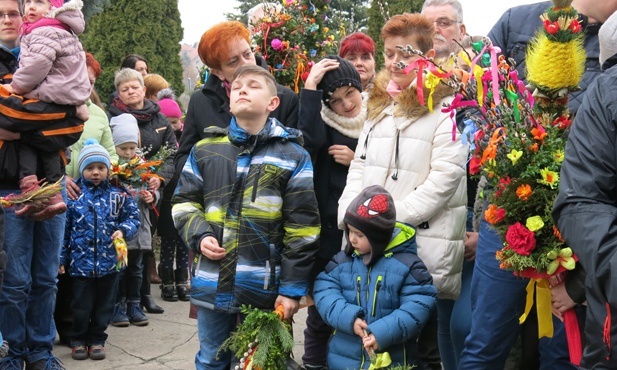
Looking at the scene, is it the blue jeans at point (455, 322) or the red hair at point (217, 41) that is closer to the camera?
the blue jeans at point (455, 322)

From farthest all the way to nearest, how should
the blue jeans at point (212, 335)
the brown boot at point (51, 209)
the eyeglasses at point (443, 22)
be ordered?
the eyeglasses at point (443, 22)
the brown boot at point (51, 209)
the blue jeans at point (212, 335)

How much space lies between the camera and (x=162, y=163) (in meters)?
7.83

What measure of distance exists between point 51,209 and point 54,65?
888 millimetres

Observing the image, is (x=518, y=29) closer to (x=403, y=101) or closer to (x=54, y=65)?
(x=403, y=101)

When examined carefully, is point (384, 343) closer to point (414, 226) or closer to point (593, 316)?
point (414, 226)

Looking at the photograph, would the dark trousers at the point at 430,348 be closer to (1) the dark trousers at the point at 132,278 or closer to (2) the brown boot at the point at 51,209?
(2) the brown boot at the point at 51,209

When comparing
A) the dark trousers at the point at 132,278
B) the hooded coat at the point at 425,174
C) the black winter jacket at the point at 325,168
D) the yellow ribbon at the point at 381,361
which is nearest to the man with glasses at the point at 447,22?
the hooded coat at the point at 425,174

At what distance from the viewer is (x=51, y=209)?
5133mm

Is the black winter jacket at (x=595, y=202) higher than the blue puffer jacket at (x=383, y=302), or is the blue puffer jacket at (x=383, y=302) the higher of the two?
the black winter jacket at (x=595, y=202)

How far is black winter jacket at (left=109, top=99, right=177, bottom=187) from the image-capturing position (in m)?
7.92

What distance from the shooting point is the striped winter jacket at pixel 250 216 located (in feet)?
14.4

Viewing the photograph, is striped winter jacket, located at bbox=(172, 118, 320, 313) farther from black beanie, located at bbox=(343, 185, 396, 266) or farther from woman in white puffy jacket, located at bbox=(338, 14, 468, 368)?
woman in white puffy jacket, located at bbox=(338, 14, 468, 368)

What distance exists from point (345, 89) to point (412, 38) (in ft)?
2.27

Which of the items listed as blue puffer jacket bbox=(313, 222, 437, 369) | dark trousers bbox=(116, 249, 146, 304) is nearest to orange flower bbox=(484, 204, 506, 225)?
blue puffer jacket bbox=(313, 222, 437, 369)
